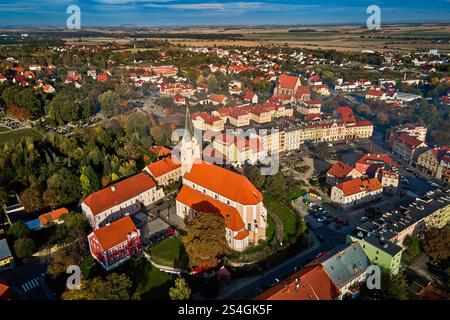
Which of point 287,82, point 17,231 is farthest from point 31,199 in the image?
point 287,82

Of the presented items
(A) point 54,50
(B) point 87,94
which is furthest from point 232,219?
(A) point 54,50

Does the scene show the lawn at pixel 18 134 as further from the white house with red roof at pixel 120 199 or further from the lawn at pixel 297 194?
the lawn at pixel 297 194

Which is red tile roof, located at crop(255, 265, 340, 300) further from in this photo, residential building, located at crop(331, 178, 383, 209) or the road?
residential building, located at crop(331, 178, 383, 209)

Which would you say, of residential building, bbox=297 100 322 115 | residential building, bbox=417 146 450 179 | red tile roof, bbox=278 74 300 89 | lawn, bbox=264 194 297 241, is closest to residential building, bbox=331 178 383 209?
lawn, bbox=264 194 297 241

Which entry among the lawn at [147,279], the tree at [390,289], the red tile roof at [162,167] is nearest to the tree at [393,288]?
the tree at [390,289]

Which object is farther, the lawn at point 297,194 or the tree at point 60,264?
the lawn at point 297,194
